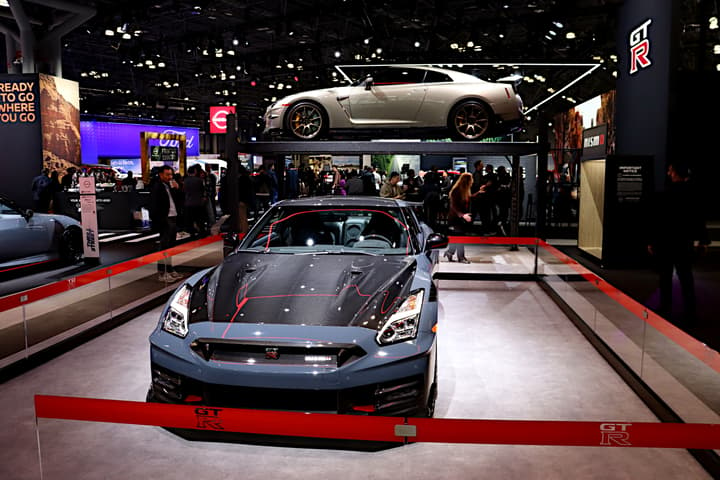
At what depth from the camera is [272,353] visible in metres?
2.94

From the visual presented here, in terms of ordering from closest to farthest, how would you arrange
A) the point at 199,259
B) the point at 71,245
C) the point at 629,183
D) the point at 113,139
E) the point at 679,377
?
1. the point at 679,377
2. the point at 199,259
3. the point at 71,245
4. the point at 629,183
5. the point at 113,139

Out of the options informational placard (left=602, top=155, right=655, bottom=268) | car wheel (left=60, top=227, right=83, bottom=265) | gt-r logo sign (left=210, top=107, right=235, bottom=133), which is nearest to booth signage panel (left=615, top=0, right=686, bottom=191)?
informational placard (left=602, top=155, right=655, bottom=268)

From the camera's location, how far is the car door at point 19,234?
8.06 m

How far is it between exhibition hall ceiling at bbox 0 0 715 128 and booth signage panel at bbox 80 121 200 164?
1727 millimetres

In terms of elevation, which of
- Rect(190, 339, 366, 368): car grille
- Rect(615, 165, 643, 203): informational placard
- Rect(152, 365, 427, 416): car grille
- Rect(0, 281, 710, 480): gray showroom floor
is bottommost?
Rect(0, 281, 710, 480): gray showroom floor

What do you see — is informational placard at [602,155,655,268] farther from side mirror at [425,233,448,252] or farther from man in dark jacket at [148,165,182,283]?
man in dark jacket at [148,165,182,283]

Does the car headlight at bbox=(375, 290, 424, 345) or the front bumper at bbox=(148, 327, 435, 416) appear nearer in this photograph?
the front bumper at bbox=(148, 327, 435, 416)

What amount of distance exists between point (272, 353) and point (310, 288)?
72 cm

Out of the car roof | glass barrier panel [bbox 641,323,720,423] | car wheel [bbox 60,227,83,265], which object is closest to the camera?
glass barrier panel [bbox 641,323,720,423]

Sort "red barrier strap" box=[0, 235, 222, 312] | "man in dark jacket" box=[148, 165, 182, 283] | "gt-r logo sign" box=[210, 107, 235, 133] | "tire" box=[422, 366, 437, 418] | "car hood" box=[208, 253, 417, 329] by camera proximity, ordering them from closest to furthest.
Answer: "tire" box=[422, 366, 437, 418] → "car hood" box=[208, 253, 417, 329] → "red barrier strap" box=[0, 235, 222, 312] → "man in dark jacket" box=[148, 165, 182, 283] → "gt-r logo sign" box=[210, 107, 235, 133]

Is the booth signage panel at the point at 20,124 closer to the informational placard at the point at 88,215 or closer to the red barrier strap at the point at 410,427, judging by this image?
the informational placard at the point at 88,215

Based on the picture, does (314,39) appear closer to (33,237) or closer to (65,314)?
(33,237)

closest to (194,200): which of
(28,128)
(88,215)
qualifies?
(88,215)

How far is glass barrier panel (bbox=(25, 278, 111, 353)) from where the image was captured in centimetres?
506
